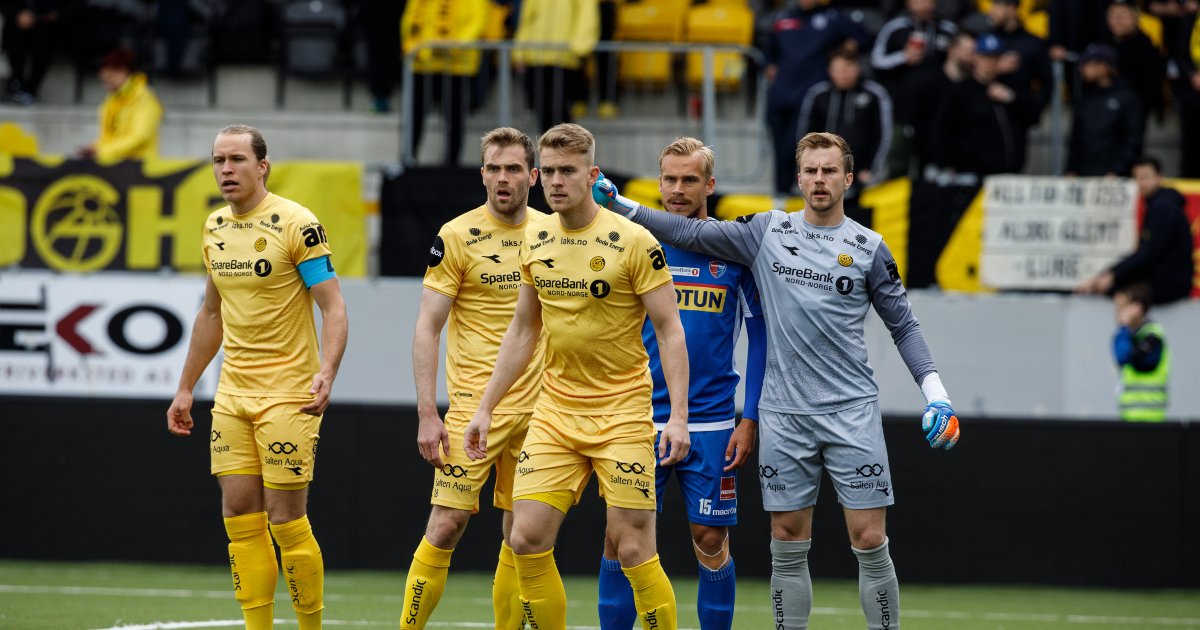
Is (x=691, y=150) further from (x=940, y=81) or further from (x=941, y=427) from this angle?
(x=940, y=81)

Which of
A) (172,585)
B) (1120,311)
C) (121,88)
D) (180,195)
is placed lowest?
(172,585)

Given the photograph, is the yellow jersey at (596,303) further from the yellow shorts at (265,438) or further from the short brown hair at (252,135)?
the short brown hair at (252,135)

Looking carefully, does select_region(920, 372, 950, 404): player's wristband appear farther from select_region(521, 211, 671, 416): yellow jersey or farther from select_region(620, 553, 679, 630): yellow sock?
select_region(620, 553, 679, 630): yellow sock

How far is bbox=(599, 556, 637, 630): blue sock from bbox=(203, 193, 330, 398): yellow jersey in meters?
1.62

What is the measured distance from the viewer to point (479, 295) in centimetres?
707

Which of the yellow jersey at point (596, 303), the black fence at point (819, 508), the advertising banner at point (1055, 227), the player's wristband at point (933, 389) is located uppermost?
the advertising banner at point (1055, 227)

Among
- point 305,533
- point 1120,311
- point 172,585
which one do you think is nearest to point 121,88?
point 172,585

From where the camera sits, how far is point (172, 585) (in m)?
10.2

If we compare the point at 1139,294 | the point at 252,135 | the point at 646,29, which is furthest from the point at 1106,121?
the point at 252,135

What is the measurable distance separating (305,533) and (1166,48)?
37.2ft

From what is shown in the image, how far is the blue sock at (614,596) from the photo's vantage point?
6.84 metres

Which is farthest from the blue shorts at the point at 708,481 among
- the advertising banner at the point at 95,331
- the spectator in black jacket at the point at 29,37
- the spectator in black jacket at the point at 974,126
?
the spectator in black jacket at the point at 29,37

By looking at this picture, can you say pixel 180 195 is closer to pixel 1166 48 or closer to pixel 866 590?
pixel 866 590

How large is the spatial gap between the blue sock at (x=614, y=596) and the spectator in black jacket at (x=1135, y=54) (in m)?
9.37
